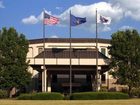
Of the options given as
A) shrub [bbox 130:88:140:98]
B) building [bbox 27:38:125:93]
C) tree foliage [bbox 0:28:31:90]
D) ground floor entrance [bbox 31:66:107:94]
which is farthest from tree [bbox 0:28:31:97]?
→ shrub [bbox 130:88:140:98]

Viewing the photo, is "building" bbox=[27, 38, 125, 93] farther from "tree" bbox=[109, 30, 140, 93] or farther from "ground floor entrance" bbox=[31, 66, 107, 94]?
"tree" bbox=[109, 30, 140, 93]

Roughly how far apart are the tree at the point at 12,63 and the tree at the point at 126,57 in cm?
1522

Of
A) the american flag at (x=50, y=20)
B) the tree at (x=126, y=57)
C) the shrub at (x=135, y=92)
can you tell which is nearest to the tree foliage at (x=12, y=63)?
the american flag at (x=50, y=20)

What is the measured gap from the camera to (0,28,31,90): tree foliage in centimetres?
7825

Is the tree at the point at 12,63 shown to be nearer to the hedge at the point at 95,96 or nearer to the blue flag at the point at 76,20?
the blue flag at the point at 76,20

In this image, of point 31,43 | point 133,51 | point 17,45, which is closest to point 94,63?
point 133,51

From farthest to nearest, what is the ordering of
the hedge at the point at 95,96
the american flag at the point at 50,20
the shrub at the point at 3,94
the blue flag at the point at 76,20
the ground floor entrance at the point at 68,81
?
the ground floor entrance at the point at 68,81 < the shrub at the point at 3,94 < the blue flag at the point at 76,20 < the american flag at the point at 50,20 < the hedge at the point at 95,96

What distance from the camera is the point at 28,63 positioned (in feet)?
263

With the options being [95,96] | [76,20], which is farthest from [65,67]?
[95,96]

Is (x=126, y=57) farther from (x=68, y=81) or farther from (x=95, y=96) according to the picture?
(x=95, y=96)

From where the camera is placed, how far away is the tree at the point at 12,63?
257 feet

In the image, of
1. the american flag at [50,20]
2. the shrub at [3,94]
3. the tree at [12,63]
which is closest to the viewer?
the american flag at [50,20]

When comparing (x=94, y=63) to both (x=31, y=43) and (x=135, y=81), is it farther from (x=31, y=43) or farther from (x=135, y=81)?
(x=31, y=43)

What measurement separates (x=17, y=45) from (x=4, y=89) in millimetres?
8008
